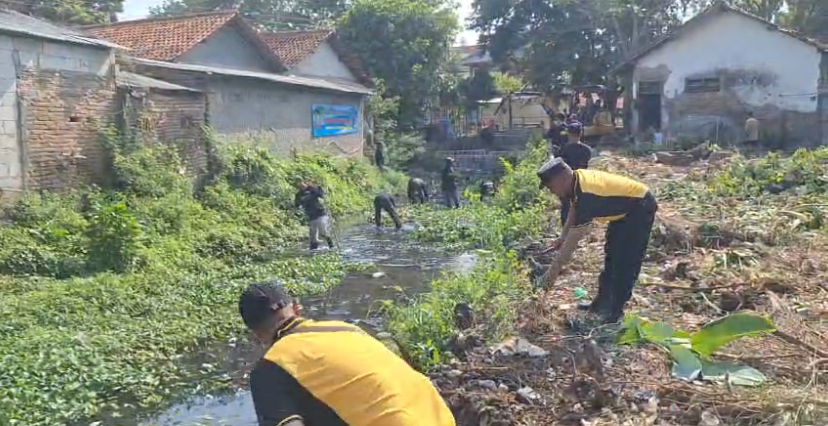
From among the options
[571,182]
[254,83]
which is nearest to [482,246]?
[571,182]

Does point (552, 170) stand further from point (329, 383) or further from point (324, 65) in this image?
point (324, 65)

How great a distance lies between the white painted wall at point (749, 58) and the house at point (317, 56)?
1070 centimetres

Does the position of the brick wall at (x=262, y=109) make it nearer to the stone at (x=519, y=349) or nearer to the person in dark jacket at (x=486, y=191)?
the person in dark jacket at (x=486, y=191)

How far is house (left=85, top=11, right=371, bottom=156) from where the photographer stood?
18.3 metres

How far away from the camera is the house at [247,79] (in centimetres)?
1830

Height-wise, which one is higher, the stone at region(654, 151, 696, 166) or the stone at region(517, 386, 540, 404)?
the stone at region(654, 151, 696, 166)

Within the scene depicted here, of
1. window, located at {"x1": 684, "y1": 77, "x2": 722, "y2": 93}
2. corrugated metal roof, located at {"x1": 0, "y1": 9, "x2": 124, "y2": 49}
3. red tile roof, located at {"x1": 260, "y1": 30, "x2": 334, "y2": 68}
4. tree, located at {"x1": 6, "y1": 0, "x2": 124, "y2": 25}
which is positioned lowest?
window, located at {"x1": 684, "y1": 77, "x2": 722, "y2": 93}

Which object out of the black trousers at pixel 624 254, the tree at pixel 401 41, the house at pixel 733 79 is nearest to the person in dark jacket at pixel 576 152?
the black trousers at pixel 624 254

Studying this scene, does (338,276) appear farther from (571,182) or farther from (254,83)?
(254,83)

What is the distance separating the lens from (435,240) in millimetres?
15055

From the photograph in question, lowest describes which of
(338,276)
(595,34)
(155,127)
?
(338,276)

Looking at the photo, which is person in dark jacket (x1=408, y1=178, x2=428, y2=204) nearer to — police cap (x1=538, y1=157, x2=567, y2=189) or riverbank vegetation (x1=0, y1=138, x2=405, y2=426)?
riverbank vegetation (x1=0, y1=138, x2=405, y2=426)

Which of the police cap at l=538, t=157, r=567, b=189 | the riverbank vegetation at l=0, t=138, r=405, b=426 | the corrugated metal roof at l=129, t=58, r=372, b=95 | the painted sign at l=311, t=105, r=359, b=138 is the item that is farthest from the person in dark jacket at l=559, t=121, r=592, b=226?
the painted sign at l=311, t=105, r=359, b=138

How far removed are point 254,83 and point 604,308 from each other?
48.9ft
